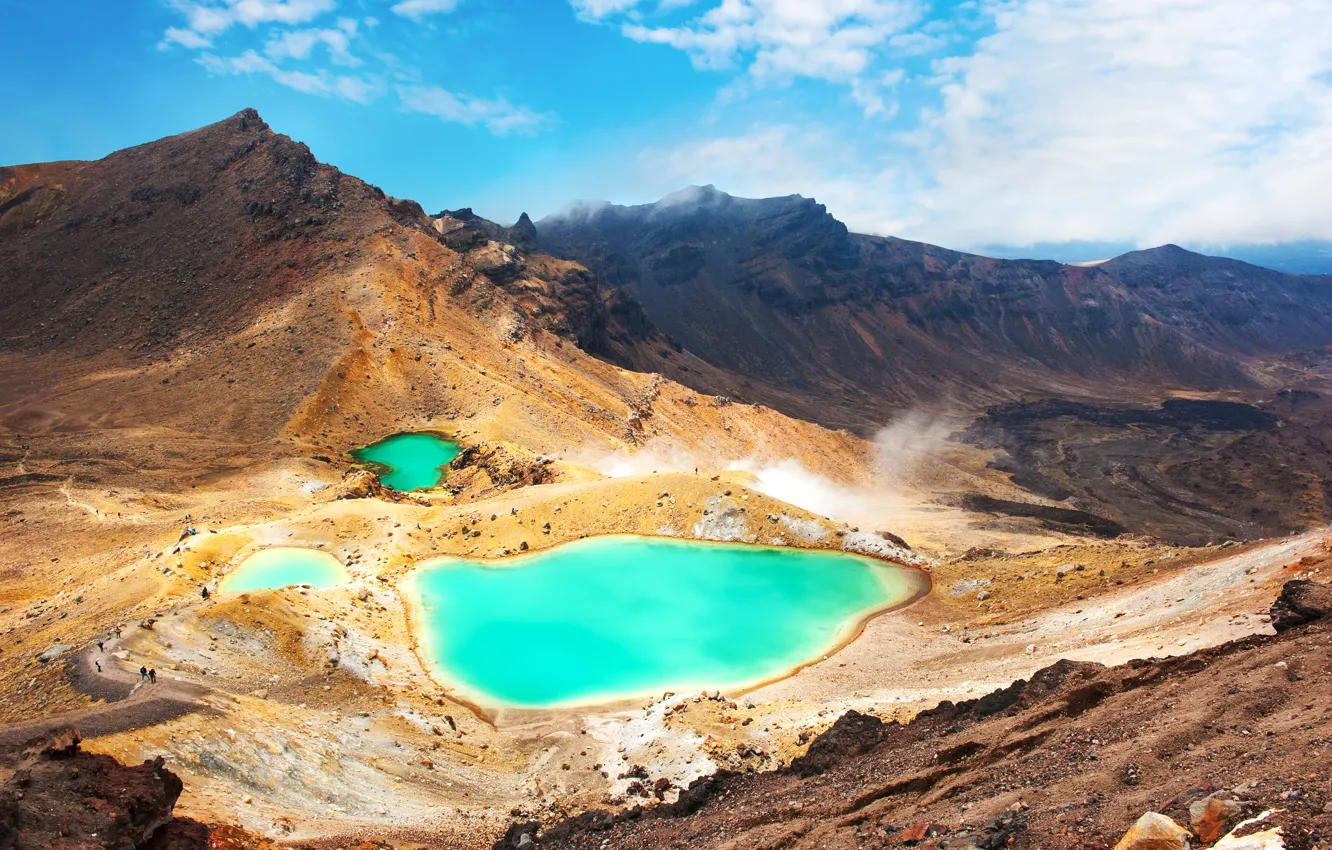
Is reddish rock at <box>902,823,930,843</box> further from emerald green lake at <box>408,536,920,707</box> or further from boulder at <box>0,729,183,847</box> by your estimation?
emerald green lake at <box>408,536,920,707</box>

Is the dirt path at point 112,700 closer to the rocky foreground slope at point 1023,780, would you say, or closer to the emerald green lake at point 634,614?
the rocky foreground slope at point 1023,780

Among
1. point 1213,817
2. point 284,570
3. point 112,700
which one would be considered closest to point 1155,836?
point 1213,817

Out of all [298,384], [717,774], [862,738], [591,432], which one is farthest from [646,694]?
[298,384]

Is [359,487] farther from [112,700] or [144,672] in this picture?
[112,700]

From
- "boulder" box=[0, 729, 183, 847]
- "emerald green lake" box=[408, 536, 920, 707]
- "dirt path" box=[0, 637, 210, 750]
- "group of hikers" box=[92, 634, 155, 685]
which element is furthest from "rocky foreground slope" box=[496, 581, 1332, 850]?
"group of hikers" box=[92, 634, 155, 685]

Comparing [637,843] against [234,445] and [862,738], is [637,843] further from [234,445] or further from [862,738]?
[234,445]
